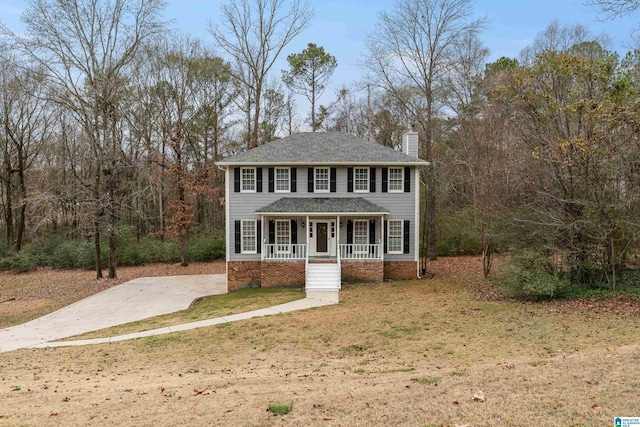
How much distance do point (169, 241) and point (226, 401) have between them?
26.2 m

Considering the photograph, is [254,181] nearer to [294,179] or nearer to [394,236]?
[294,179]

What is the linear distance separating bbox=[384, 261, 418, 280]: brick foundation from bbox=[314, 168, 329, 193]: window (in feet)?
15.0

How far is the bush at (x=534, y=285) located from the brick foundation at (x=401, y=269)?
585 centimetres

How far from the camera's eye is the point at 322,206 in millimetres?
19406

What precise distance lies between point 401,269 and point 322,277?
13.5 ft

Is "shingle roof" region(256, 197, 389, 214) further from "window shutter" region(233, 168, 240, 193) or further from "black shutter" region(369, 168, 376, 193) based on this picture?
"window shutter" region(233, 168, 240, 193)


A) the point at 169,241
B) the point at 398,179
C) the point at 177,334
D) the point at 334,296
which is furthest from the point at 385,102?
the point at 177,334

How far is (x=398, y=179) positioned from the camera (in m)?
20.3

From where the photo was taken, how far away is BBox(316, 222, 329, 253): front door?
2036cm

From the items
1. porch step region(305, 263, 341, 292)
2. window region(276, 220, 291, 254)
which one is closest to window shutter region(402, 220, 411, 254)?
porch step region(305, 263, 341, 292)

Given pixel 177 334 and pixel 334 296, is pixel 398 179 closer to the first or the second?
pixel 334 296

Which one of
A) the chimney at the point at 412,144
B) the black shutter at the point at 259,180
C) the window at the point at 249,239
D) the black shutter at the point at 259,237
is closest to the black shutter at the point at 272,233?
the black shutter at the point at 259,237

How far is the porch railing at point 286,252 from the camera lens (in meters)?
19.5

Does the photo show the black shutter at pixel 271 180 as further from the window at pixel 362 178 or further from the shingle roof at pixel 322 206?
the window at pixel 362 178
